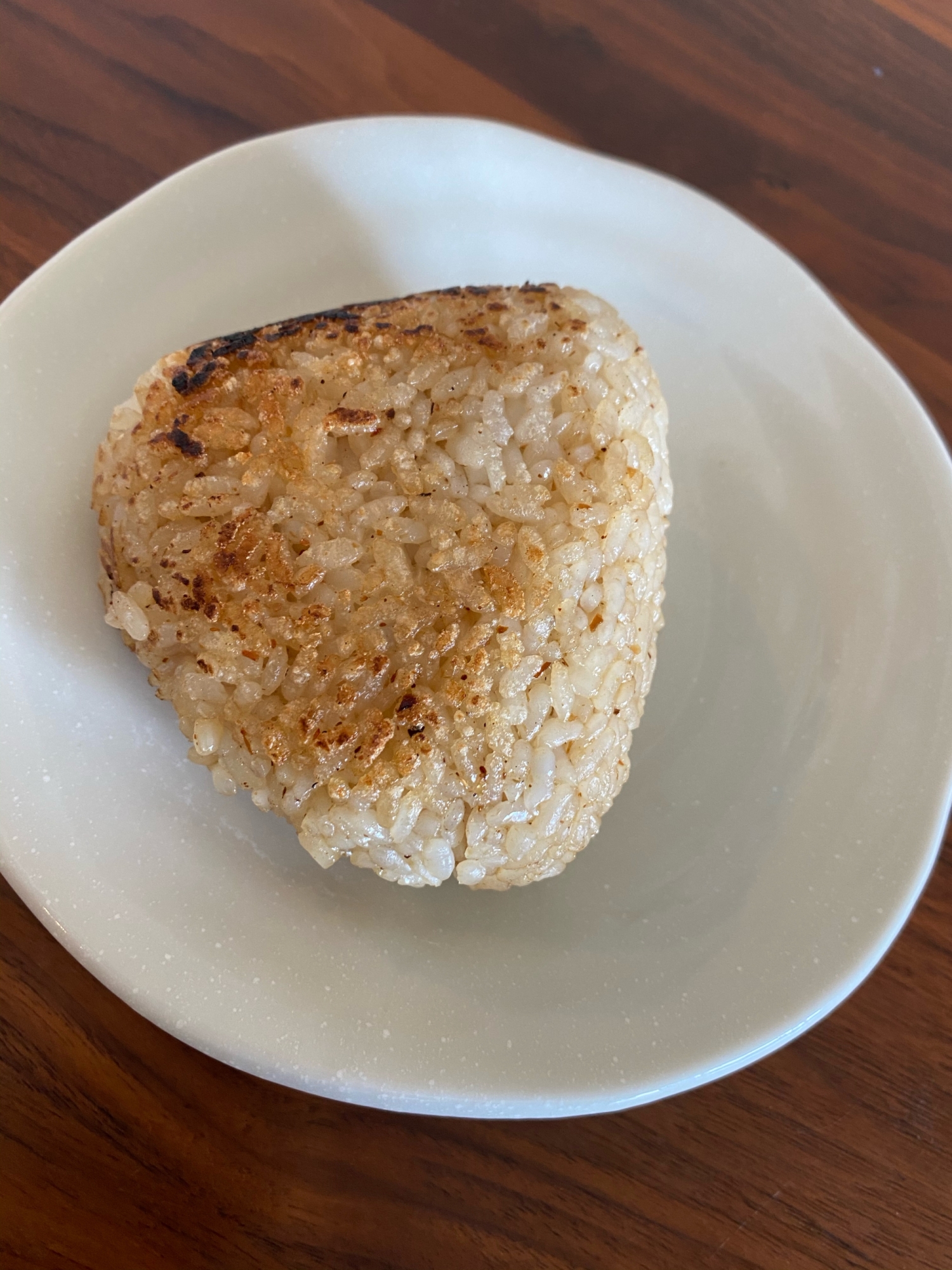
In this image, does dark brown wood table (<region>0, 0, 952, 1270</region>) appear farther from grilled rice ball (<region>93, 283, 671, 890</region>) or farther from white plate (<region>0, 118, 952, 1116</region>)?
grilled rice ball (<region>93, 283, 671, 890</region>)

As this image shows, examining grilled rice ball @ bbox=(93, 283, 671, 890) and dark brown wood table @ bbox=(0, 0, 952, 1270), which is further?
dark brown wood table @ bbox=(0, 0, 952, 1270)

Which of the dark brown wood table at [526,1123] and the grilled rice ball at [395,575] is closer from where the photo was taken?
the grilled rice ball at [395,575]

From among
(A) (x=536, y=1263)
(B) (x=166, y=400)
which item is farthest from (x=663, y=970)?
(B) (x=166, y=400)

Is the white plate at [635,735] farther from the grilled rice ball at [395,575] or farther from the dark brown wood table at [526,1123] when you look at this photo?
the dark brown wood table at [526,1123]

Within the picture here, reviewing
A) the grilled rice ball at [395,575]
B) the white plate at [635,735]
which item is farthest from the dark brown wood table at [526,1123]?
the grilled rice ball at [395,575]

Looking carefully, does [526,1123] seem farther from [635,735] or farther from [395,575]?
[395,575]

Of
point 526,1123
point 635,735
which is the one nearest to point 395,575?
point 635,735

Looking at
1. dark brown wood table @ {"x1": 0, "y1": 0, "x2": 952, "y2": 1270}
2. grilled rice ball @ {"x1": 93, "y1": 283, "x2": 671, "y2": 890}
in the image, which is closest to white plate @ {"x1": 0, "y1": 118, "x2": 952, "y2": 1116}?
grilled rice ball @ {"x1": 93, "y1": 283, "x2": 671, "y2": 890}
